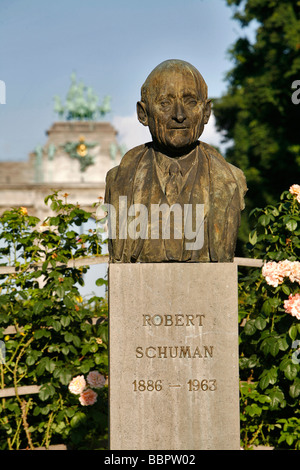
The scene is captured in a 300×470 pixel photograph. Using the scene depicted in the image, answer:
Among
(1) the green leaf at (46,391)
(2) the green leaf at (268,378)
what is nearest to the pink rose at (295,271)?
(2) the green leaf at (268,378)

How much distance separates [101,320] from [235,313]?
2.51 metres

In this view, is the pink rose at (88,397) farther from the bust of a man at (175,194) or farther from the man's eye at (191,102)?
the man's eye at (191,102)

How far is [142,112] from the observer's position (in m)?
4.72

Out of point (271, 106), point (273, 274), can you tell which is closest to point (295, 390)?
point (273, 274)

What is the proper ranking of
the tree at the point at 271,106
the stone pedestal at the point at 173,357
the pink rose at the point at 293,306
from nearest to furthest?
1. the stone pedestal at the point at 173,357
2. the pink rose at the point at 293,306
3. the tree at the point at 271,106

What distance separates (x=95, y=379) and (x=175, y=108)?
2.73m

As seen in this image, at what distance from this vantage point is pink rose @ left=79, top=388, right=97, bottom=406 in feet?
20.5

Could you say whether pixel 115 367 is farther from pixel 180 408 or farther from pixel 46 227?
pixel 46 227

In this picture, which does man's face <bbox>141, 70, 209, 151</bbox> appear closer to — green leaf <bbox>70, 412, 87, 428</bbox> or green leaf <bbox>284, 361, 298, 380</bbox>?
green leaf <bbox>284, 361, 298, 380</bbox>

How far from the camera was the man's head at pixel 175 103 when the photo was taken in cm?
454

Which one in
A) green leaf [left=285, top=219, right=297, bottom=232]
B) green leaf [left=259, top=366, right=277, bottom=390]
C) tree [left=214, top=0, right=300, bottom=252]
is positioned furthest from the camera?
tree [left=214, top=0, right=300, bottom=252]

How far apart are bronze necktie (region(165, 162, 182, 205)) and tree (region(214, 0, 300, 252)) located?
11784 millimetres

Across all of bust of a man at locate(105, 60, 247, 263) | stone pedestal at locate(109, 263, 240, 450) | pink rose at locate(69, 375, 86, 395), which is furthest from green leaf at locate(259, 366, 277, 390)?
bust of a man at locate(105, 60, 247, 263)

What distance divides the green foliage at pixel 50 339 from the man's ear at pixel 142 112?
2111 millimetres
